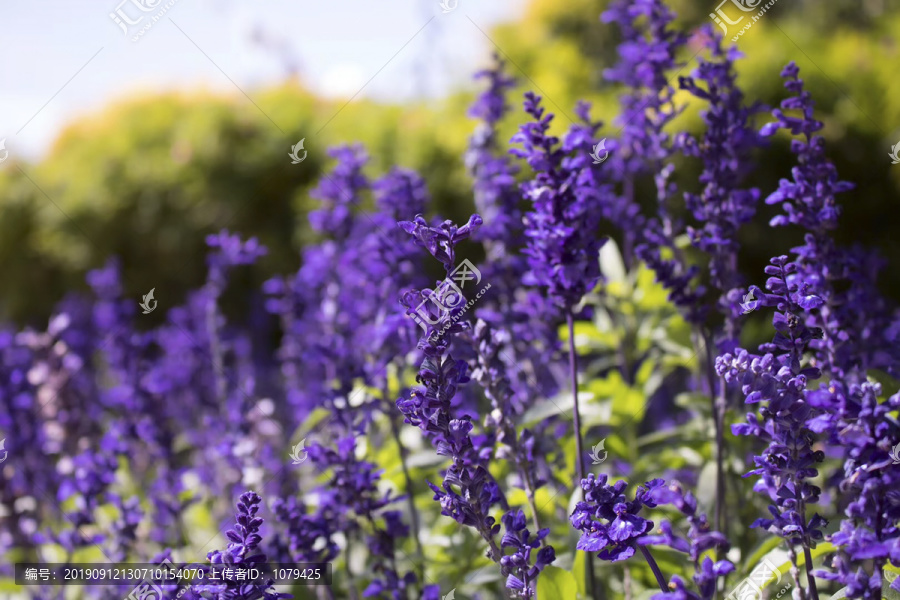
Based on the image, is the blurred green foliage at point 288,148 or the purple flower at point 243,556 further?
the blurred green foliage at point 288,148

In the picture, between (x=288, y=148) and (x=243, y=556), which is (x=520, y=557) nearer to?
(x=243, y=556)

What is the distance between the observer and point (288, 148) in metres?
10.3

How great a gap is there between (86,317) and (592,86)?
6.24 meters

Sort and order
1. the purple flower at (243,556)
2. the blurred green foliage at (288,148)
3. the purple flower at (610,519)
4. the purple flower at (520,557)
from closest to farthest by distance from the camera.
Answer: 1. the purple flower at (610,519)
2. the purple flower at (243,556)
3. the purple flower at (520,557)
4. the blurred green foliage at (288,148)

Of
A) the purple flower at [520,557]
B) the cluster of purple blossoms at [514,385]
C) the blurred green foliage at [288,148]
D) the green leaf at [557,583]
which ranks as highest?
the blurred green foliage at [288,148]

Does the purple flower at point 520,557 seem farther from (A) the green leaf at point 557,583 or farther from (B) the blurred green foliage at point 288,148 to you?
(B) the blurred green foliage at point 288,148

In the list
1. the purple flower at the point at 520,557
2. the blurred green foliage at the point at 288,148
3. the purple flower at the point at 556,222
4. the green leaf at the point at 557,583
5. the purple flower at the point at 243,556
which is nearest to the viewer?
the purple flower at the point at 243,556

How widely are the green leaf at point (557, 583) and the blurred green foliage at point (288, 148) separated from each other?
16.7 ft

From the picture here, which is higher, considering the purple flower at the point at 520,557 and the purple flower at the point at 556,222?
the purple flower at the point at 556,222

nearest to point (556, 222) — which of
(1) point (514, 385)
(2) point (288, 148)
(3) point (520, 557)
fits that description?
(3) point (520, 557)

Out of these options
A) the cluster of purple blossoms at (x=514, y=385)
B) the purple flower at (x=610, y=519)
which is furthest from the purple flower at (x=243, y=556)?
the purple flower at (x=610, y=519)

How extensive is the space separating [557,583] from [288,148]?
29.1 feet

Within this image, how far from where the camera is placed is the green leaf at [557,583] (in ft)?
7.47

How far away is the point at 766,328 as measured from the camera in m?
4.78
